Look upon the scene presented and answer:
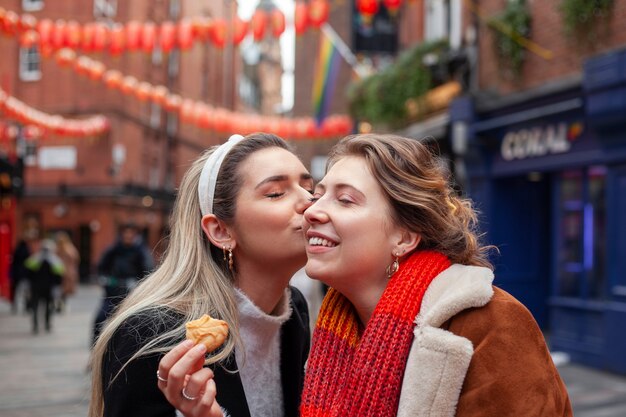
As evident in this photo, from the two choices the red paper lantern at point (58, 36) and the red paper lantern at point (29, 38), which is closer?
the red paper lantern at point (29, 38)

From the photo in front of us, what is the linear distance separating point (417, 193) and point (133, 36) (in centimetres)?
1283

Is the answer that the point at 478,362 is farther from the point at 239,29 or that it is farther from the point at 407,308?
the point at 239,29

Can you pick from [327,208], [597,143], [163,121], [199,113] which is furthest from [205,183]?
[163,121]

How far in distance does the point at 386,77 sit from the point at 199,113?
8093 millimetres

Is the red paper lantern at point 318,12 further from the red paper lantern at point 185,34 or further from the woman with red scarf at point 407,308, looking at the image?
the woman with red scarf at point 407,308

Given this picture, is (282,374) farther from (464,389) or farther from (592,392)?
(592,392)

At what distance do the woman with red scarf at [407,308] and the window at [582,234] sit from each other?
26.2 ft

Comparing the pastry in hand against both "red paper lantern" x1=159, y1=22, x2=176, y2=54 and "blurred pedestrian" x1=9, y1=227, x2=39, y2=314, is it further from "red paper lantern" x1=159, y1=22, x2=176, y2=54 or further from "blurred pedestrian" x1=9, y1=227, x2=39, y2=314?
"blurred pedestrian" x1=9, y1=227, x2=39, y2=314

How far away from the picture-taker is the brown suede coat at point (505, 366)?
1816 millimetres

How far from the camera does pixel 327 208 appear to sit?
7.13 feet

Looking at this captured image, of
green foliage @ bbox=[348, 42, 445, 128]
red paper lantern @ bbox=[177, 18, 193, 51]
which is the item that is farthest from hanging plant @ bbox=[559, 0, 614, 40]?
red paper lantern @ bbox=[177, 18, 193, 51]

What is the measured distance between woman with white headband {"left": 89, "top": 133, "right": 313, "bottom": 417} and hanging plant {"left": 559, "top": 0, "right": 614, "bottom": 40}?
25.7ft

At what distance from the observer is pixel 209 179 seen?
265cm

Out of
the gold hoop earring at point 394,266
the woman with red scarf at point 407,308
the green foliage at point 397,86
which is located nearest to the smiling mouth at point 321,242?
the woman with red scarf at point 407,308
